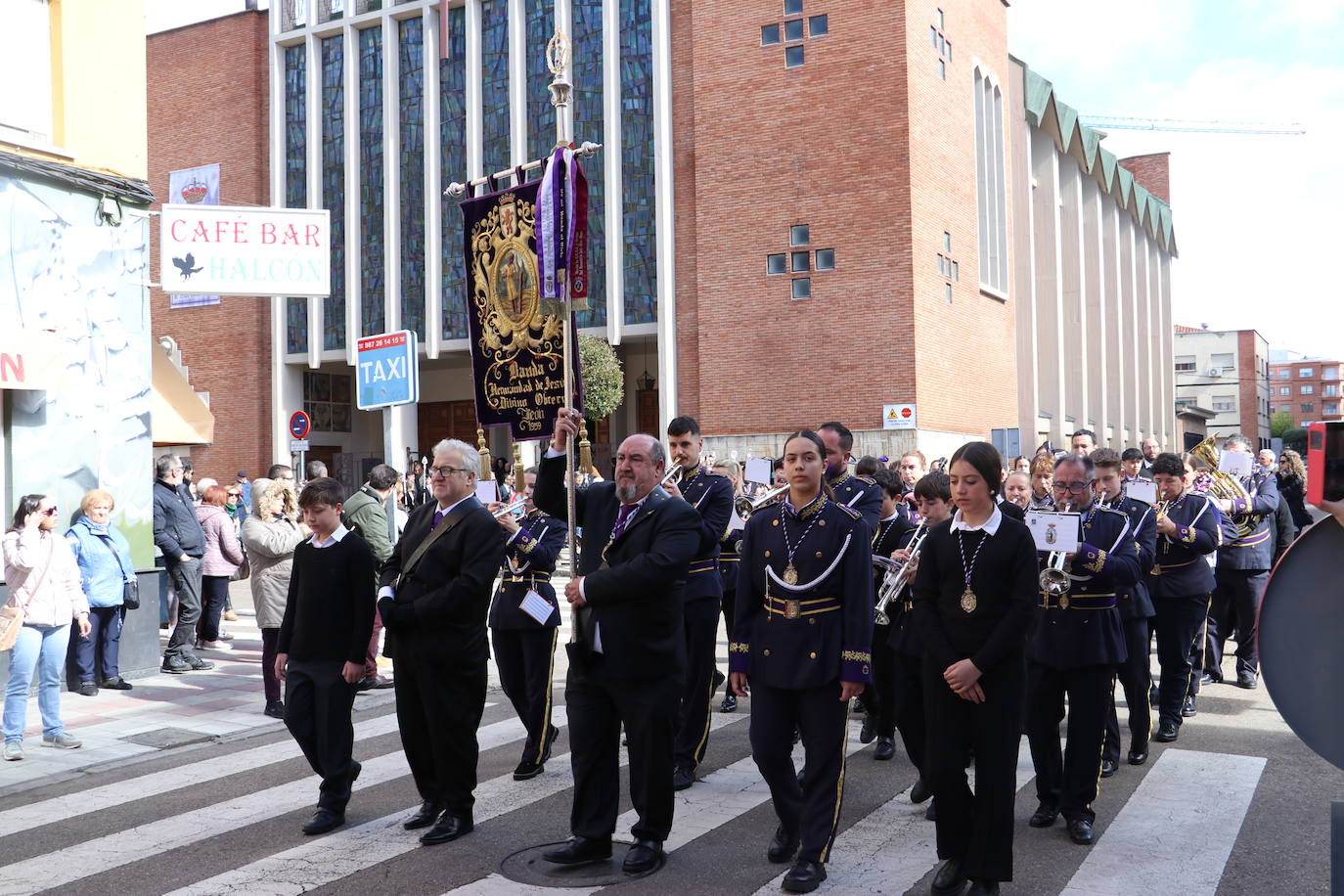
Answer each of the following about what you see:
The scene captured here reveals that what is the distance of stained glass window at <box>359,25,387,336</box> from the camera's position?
3378 cm

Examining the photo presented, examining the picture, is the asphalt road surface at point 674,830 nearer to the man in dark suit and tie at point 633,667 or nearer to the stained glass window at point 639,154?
the man in dark suit and tie at point 633,667

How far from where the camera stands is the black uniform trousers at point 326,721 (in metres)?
6.16

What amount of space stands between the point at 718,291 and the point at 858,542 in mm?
24310

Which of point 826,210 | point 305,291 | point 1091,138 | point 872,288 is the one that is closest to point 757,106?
point 826,210

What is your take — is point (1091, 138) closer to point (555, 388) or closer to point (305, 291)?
point (305, 291)

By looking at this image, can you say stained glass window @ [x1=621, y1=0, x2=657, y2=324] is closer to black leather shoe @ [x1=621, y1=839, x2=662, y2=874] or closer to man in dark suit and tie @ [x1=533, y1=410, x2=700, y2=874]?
man in dark suit and tie @ [x1=533, y1=410, x2=700, y2=874]

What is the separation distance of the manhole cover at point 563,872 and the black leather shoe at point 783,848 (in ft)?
1.64

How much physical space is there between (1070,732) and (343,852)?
3671 millimetres

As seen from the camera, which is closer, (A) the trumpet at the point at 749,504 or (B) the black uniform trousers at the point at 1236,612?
(A) the trumpet at the point at 749,504

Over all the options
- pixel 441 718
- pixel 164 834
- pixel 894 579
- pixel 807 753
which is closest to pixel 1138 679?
pixel 894 579

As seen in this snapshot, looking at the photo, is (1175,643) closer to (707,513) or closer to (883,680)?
(883,680)

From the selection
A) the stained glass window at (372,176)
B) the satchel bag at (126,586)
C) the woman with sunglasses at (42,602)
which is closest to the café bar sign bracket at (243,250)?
the satchel bag at (126,586)

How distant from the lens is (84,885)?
5.31 m

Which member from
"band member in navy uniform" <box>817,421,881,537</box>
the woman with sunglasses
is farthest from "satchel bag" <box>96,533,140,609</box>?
"band member in navy uniform" <box>817,421,881,537</box>
